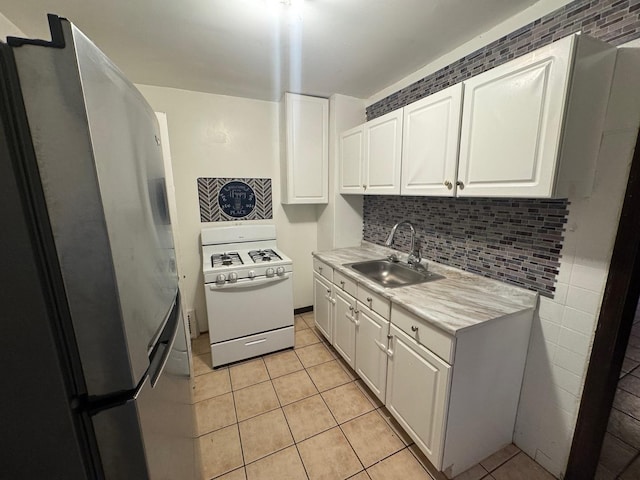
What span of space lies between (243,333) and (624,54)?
2.69 m

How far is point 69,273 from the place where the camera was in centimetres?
50

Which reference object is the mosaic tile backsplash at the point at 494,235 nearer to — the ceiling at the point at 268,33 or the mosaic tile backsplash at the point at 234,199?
the ceiling at the point at 268,33

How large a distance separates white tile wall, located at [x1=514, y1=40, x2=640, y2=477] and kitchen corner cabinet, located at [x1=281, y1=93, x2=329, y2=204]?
1.93 m

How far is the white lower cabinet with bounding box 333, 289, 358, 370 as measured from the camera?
1933 mm

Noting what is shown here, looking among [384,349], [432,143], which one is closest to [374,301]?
[384,349]

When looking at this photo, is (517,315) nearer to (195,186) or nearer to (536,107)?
(536,107)

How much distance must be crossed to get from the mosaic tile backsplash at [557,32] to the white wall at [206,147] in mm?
1590

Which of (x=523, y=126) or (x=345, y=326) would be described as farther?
(x=345, y=326)

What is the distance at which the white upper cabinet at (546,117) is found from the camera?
1012mm

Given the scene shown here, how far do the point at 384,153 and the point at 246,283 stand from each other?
1.49 metres

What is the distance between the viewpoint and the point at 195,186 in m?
2.49

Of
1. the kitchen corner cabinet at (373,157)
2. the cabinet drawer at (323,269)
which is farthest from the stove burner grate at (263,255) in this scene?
the kitchen corner cabinet at (373,157)

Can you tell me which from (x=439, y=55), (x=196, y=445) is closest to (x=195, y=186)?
(x=196, y=445)

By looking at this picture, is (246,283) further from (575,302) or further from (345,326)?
(575,302)
